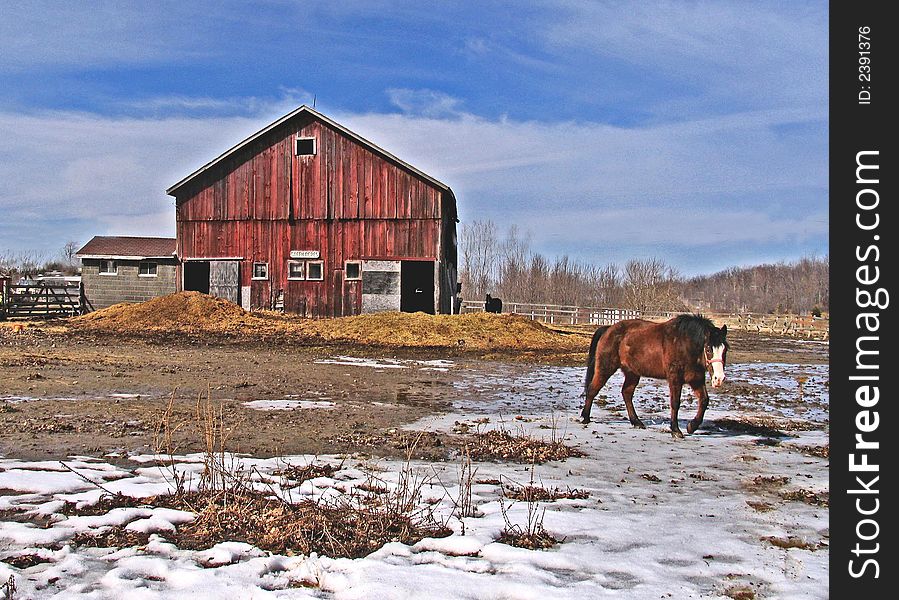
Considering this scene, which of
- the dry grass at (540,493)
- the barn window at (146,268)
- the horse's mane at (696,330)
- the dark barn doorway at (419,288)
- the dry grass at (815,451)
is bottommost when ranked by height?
the dry grass at (815,451)

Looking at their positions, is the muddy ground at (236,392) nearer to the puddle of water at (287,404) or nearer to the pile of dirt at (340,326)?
the puddle of water at (287,404)

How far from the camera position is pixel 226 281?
33.0 metres

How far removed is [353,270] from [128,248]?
15170 millimetres

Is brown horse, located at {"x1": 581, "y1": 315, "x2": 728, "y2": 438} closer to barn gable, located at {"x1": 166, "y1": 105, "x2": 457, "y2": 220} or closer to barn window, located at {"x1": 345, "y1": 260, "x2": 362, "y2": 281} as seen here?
barn gable, located at {"x1": 166, "y1": 105, "x2": 457, "y2": 220}

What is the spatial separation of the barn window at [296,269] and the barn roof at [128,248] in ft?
32.1

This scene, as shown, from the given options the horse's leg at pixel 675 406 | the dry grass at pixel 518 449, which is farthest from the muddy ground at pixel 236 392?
the horse's leg at pixel 675 406

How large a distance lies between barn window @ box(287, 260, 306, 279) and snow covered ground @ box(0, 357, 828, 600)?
25.2 metres

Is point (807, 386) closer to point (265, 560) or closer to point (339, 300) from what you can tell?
point (265, 560)

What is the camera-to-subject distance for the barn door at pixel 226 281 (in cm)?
3288

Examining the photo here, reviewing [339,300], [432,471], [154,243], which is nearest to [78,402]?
[432,471]

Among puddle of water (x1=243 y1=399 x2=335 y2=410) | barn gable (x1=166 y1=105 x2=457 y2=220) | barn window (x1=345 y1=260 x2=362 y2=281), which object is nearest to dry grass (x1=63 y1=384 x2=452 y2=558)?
puddle of water (x1=243 y1=399 x2=335 y2=410)

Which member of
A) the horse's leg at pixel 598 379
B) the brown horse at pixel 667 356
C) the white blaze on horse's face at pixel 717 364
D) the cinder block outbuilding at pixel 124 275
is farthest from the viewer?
the cinder block outbuilding at pixel 124 275

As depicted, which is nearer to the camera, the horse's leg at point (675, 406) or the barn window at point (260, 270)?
the horse's leg at point (675, 406)

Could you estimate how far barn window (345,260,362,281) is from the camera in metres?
32.1
